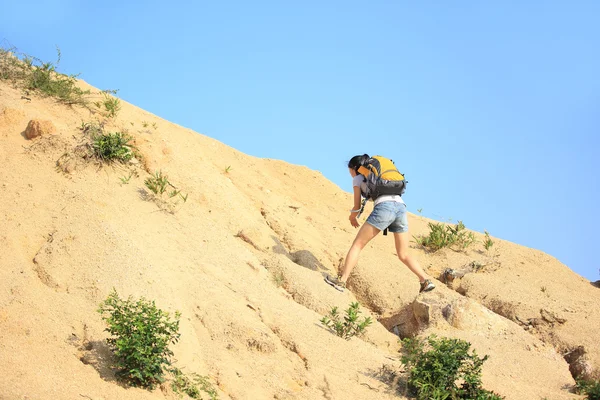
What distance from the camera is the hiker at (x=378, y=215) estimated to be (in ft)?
25.5

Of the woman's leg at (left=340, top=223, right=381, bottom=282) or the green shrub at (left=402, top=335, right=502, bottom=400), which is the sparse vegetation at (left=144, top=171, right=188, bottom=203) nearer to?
the woman's leg at (left=340, top=223, right=381, bottom=282)

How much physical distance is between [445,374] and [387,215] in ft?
7.60

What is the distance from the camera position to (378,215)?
779 cm

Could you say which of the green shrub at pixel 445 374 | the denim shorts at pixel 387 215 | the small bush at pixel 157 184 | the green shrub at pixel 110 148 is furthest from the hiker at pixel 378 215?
the green shrub at pixel 110 148

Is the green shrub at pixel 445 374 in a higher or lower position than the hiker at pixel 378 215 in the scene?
lower

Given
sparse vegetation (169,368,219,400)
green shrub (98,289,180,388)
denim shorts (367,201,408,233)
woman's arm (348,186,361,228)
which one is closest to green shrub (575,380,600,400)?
denim shorts (367,201,408,233)

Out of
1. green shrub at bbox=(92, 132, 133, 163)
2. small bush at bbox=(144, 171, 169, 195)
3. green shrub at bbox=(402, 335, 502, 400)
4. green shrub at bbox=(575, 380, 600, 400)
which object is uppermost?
green shrub at bbox=(92, 132, 133, 163)

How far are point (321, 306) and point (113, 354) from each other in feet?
8.86

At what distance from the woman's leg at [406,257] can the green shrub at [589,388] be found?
1980mm

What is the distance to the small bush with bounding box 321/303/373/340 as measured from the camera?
21.9 feet

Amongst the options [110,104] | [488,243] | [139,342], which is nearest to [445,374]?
[139,342]

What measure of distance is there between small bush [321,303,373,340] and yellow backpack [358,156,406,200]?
1566 mm

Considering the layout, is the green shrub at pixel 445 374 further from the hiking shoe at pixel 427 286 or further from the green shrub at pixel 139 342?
the green shrub at pixel 139 342

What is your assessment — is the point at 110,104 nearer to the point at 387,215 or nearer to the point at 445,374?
the point at 387,215
